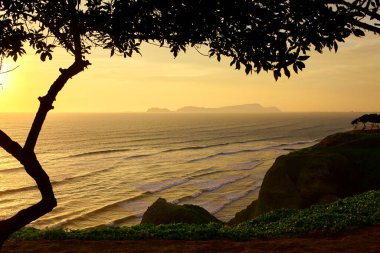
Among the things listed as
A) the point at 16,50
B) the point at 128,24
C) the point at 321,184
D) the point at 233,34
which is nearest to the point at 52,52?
the point at 16,50

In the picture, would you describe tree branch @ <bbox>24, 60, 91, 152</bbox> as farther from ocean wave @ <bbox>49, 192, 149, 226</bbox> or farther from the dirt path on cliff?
ocean wave @ <bbox>49, 192, 149, 226</bbox>

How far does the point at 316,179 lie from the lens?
87.6ft

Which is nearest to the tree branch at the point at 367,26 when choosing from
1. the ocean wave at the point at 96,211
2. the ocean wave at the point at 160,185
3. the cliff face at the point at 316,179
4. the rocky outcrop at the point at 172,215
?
the rocky outcrop at the point at 172,215

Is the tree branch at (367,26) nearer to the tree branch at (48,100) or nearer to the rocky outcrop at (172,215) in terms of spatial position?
the tree branch at (48,100)

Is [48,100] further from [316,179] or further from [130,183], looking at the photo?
[130,183]

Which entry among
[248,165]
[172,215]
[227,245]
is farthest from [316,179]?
[248,165]

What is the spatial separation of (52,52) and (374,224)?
39.3ft

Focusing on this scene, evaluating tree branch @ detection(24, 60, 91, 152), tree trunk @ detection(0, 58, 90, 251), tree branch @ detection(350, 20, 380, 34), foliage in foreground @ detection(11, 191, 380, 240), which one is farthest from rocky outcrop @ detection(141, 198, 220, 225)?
tree branch @ detection(350, 20, 380, 34)

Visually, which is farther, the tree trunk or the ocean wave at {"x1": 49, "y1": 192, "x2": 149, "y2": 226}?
the ocean wave at {"x1": 49, "y1": 192, "x2": 149, "y2": 226}

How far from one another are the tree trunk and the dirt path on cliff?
13.9 feet

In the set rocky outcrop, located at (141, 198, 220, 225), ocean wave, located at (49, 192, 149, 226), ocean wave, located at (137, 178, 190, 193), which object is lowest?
ocean wave, located at (49, 192, 149, 226)

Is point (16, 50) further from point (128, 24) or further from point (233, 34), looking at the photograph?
point (233, 34)

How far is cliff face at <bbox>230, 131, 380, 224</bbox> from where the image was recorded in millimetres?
26562

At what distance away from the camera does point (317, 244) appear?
1299 cm
